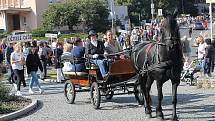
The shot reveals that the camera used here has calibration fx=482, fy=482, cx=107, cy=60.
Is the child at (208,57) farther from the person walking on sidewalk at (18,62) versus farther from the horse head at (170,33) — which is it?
the horse head at (170,33)

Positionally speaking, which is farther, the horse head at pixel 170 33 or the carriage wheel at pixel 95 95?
the carriage wheel at pixel 95 95

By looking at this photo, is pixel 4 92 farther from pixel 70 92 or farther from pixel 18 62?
pixel 18 62

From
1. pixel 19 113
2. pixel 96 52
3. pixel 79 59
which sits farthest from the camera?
pixel 79 59

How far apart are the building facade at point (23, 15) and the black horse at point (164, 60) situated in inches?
2368

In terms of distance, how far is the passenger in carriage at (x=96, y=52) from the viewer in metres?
13.4

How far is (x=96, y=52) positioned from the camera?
1389 cm

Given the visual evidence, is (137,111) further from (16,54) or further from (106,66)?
(16,54)

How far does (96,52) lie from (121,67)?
1.01 meters

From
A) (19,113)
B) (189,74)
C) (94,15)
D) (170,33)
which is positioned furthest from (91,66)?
(94,15)

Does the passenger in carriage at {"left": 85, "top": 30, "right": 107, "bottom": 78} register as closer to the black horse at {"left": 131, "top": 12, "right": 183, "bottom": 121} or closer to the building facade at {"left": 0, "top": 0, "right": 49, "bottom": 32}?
the black horse at {"left": 131, "top": 12, "right": 183, "bottom": 121}

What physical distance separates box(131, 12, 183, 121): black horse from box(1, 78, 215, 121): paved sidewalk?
647mm

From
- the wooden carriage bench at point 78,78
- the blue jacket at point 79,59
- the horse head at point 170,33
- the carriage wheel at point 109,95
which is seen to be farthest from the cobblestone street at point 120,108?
the horse head at point 170,33

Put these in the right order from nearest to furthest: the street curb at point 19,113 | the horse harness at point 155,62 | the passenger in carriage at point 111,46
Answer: the horse harness at point 155,62 < the street curb at point 19,113 < the passenger in carriage at point 111,46

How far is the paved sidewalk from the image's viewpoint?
1160 cm
